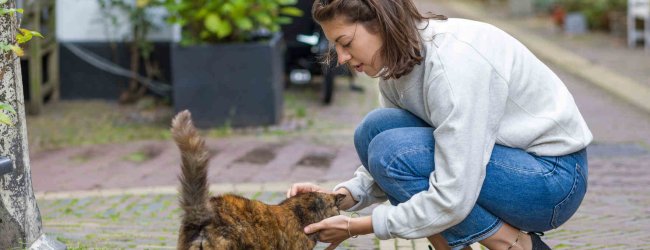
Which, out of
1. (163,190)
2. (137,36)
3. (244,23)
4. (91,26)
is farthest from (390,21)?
(91,26)

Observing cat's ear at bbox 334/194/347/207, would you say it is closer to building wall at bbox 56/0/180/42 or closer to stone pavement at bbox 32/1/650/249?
stone pavement at bbox 32/1/650/249

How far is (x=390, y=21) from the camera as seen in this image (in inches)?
125

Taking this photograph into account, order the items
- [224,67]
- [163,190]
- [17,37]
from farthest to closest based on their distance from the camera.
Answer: [224,67]
[163,190]
[17,37]

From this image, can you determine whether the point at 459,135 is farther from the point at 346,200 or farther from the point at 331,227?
the point at 346,200

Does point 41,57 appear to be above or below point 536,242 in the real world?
below


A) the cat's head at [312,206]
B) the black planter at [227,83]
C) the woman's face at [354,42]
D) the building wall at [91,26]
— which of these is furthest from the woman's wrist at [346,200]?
the building wall at [91,26]

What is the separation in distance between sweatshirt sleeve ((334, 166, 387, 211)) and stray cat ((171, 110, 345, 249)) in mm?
306

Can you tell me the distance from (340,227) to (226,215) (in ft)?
1.37

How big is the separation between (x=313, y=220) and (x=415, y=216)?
1.21 feet

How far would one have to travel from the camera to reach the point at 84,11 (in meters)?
9.86

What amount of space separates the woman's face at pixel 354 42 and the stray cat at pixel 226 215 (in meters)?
0.51

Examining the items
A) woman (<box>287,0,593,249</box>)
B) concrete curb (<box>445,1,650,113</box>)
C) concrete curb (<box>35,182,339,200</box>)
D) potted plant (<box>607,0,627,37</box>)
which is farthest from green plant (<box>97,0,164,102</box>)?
potted plant (<box>607,0,627,37</box>)

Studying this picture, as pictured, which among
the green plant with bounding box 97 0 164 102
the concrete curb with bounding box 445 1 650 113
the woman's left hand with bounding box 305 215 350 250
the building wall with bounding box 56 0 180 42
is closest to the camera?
the woman's left hand with bounding box 305 215 350 250

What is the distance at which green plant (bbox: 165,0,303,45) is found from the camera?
7891 mm
